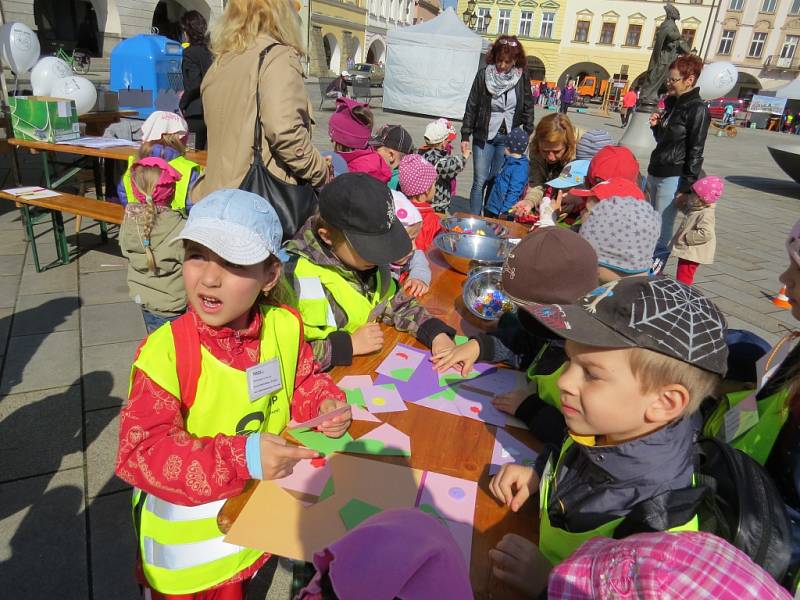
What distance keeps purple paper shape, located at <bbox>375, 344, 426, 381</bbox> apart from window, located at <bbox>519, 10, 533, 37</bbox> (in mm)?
54471

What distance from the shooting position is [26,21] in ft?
46.4

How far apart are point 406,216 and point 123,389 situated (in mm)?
2008

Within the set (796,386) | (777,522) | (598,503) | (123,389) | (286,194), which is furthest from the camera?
(123,389)

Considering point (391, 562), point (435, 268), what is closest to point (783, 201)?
point (435, 268)

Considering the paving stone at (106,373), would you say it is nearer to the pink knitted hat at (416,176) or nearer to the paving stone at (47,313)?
the paving stone at (47,313)

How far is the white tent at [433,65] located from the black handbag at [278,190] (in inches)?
687

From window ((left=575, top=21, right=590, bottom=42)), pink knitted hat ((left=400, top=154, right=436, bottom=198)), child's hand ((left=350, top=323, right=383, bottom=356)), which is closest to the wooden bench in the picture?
pink knitted hat ((left=400, top=154, right=436, bottom=198))

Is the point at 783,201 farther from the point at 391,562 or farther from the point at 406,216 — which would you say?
the point at 391,562

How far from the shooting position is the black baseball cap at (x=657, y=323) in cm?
92

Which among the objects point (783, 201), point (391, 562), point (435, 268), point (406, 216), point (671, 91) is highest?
point (671, 91)

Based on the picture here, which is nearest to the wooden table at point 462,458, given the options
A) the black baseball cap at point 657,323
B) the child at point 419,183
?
the black baseball cap at point 657,323

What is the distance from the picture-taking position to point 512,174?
17.4ft

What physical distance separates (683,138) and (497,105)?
186 centimetres

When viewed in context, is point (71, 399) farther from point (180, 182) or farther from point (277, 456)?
point (277, 456)
